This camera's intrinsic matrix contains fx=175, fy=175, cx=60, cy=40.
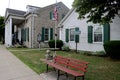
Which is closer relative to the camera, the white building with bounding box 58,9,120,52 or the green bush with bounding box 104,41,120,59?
the green bush with bounding box 104,41,120,59

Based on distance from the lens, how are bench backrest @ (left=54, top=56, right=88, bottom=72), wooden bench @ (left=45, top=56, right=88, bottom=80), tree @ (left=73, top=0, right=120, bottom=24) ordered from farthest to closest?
tree @ (left=73, top=0, right=120, bottom=24) < bench backrest @ (left=54, top=56, right=88, bottom=72) < wooden bench @ (left=45, top=56, right=88, bottom=80)

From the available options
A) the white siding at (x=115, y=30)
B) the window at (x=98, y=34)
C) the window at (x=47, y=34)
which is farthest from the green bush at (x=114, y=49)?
the window at (x=47, y=34)

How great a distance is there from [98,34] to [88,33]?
122 cm

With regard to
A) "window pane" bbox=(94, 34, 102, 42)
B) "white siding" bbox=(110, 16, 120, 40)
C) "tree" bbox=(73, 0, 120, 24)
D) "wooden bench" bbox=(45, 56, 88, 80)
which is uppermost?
"tree" bbox=(73, 0, 120, 24)

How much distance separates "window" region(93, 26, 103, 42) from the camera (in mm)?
15164

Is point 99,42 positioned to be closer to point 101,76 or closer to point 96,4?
point 96,4

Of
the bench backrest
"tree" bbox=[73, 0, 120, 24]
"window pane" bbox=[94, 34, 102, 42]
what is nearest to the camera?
the bench backrest

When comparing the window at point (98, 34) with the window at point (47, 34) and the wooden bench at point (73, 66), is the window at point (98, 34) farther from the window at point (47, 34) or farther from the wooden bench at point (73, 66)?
the window at point (47, 34)

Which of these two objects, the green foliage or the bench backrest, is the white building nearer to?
the green foliage

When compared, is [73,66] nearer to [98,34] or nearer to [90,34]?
[98,34]

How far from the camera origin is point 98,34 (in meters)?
15.5

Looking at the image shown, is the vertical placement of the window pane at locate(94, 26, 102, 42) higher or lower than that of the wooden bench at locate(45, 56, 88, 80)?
higher

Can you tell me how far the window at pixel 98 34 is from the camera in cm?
1516

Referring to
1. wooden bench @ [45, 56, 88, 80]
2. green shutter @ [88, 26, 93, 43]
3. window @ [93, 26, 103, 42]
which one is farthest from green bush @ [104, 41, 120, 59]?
wooden bench @ [45, 56, 88, 80]
